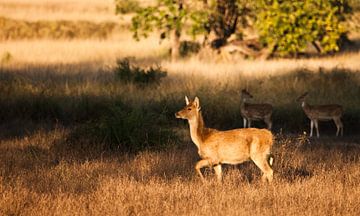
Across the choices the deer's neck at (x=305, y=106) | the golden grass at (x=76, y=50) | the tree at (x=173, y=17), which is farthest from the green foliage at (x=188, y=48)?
the deer's neck at (x=305, y=106)

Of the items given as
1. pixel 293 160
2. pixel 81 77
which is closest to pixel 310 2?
pixel 81 77

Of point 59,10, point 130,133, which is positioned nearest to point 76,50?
point 59,10

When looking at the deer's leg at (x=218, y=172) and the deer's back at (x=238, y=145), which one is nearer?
the deer's back at (x=238, y=145)

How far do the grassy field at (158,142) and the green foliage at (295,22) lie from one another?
1154 mm

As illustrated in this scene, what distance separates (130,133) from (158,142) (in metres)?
0.57

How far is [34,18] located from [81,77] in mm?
22584

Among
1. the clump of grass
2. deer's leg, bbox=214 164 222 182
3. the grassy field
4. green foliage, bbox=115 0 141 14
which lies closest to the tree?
green foliage, bbox=115 0 141 14

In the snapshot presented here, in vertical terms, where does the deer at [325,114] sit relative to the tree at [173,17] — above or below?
below

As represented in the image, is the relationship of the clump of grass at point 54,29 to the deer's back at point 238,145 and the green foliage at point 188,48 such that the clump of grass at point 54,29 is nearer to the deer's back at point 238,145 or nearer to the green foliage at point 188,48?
the green foliage at point 188,48

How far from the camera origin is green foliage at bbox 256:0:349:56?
26391mm

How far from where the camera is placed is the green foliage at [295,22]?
2639cm

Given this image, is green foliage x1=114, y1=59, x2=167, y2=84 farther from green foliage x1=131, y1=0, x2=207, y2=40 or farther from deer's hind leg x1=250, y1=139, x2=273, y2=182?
deer's hind leg x1=250, y1=139, x2=273, y2=182

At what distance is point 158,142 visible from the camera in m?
13.5

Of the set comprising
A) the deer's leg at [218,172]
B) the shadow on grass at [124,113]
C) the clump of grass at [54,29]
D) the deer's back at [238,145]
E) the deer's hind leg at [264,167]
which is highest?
the deer's back at [238,145]
